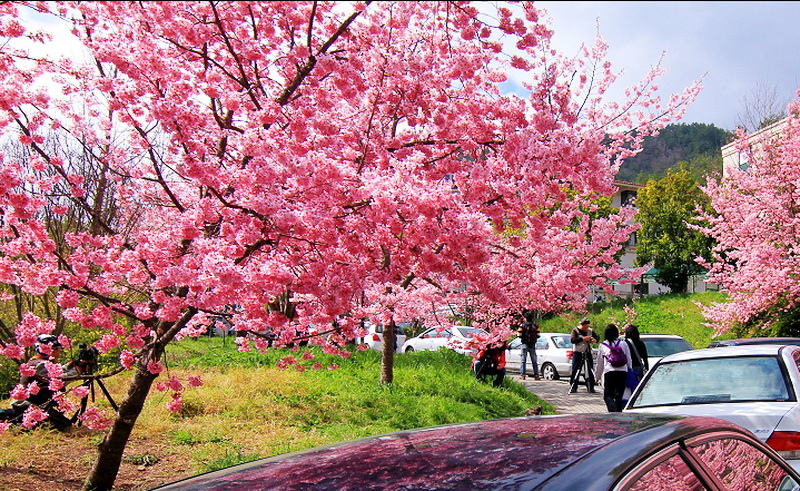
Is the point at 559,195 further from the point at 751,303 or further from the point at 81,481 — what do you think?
the point at 751,303

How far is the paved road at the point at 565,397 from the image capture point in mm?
12906

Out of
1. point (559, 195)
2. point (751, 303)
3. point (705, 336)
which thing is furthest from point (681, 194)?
point (559, 195)

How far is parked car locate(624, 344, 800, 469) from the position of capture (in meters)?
4.77

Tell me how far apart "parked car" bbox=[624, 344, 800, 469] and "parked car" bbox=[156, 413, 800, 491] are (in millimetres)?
2178

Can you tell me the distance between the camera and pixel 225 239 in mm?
4684

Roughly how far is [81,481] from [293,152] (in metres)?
3.87

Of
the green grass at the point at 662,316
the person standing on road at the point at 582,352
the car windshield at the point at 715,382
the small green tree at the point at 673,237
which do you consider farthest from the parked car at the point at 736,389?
Result: the small green tree at the point at 673,237

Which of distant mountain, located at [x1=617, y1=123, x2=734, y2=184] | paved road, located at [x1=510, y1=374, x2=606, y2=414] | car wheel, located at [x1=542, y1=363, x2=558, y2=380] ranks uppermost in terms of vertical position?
distant mountain, located at [x1=617, y1=123, x2=734, y2=184]

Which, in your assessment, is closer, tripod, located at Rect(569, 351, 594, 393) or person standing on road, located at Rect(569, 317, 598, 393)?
person standing on road, located at Rect(569, 317, 598, 393)

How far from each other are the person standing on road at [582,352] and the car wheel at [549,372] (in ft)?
10.4

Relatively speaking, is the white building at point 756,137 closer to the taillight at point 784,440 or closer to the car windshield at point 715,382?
the car windshield at point 715,382

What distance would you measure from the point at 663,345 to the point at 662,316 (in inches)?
687

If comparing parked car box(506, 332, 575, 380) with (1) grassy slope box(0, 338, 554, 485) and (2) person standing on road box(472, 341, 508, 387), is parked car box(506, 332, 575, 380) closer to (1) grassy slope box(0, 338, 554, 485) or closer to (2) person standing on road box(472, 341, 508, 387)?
(1) grassy slope box(0, 338, 554, 485)

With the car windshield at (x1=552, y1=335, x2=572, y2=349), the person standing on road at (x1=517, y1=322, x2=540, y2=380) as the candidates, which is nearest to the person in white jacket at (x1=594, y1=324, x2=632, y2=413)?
the person standing on road at (x1=517, y1=322, x2=540, y2=380)
